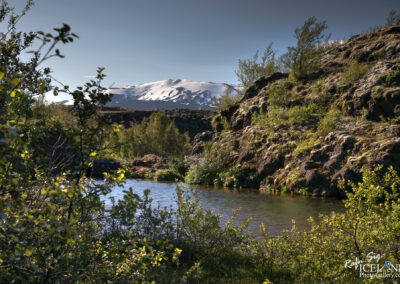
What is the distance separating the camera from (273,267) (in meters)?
5.15

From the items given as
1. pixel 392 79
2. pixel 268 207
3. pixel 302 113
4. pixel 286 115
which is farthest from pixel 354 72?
pixel 268 207

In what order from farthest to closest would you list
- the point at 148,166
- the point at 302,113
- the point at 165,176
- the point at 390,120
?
the point at 148,166 → the point at 165,176 → the point at 302,113 → the point at 390,120

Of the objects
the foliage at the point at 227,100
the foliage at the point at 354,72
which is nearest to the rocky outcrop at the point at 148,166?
the foliage at the point at 227,100

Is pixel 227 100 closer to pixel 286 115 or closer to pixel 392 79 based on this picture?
pixel 286 115

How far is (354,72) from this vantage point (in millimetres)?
19203

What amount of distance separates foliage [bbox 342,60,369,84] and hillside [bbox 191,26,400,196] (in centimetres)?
6

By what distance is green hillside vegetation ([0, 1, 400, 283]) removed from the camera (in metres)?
2.36

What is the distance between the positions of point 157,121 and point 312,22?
21.3 metres

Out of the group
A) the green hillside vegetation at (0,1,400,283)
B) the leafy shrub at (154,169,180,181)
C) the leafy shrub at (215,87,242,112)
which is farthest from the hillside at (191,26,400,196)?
the green hillside vegetation at (0,1,400,283)

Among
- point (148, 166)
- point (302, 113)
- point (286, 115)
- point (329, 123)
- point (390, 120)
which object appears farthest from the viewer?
point (148, 166)

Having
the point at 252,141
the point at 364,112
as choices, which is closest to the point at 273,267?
the point at 364,112

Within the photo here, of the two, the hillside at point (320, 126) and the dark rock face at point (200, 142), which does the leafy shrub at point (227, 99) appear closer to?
the hillside at point (320, 126)

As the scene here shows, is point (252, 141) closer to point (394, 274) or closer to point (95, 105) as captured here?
point (394, 274)

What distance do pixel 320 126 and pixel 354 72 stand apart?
479 cm
